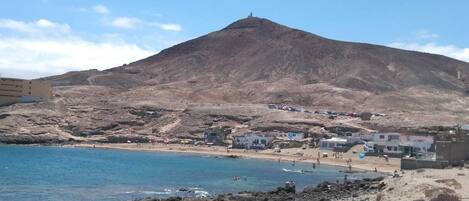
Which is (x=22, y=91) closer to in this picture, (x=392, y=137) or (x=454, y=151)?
(x=392, y=137)

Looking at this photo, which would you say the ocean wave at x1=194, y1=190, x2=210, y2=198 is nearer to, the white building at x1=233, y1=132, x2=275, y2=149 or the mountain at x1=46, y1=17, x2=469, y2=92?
the white building at x1=233, y1=132, x2=275, y2=149

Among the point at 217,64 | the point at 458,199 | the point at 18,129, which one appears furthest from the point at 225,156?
the point at 217,64

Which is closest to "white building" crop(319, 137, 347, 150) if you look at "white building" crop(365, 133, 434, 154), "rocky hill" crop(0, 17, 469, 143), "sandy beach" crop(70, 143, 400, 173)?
"sandy beach" crop(70, 143, 400, 173)

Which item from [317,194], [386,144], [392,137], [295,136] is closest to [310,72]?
[295,136]

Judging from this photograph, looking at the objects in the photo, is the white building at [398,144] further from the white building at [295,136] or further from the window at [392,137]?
the white building at [295,136]

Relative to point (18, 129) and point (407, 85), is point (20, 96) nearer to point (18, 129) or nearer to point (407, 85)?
point (18, 129)

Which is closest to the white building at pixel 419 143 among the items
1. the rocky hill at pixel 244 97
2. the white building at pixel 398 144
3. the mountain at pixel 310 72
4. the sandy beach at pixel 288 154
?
the white building at pixel 398 144
